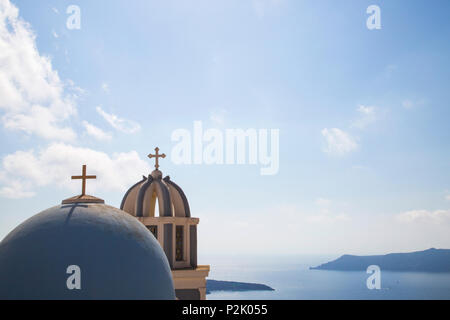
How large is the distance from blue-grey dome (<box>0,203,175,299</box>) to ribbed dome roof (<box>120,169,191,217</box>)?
7.47 metres

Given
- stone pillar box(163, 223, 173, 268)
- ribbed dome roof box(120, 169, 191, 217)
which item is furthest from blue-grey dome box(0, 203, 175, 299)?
ribbed dome roof box(120, 169, 191, 217)

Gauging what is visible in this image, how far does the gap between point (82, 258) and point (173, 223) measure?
27.3 feet

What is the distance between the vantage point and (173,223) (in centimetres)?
1472

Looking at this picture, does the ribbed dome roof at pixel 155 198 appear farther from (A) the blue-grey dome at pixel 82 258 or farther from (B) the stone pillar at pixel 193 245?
(A) the blue-grey dome at pixel 82 258

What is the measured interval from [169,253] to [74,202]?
23.7ft

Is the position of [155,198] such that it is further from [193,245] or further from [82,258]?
[82,258]

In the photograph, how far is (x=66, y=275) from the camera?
6254 millimetres

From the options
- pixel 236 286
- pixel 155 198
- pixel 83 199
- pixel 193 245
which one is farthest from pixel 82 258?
pixel 236 286

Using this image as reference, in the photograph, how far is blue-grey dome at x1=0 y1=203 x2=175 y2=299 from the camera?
6234mm

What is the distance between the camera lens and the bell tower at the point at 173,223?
1414cm
